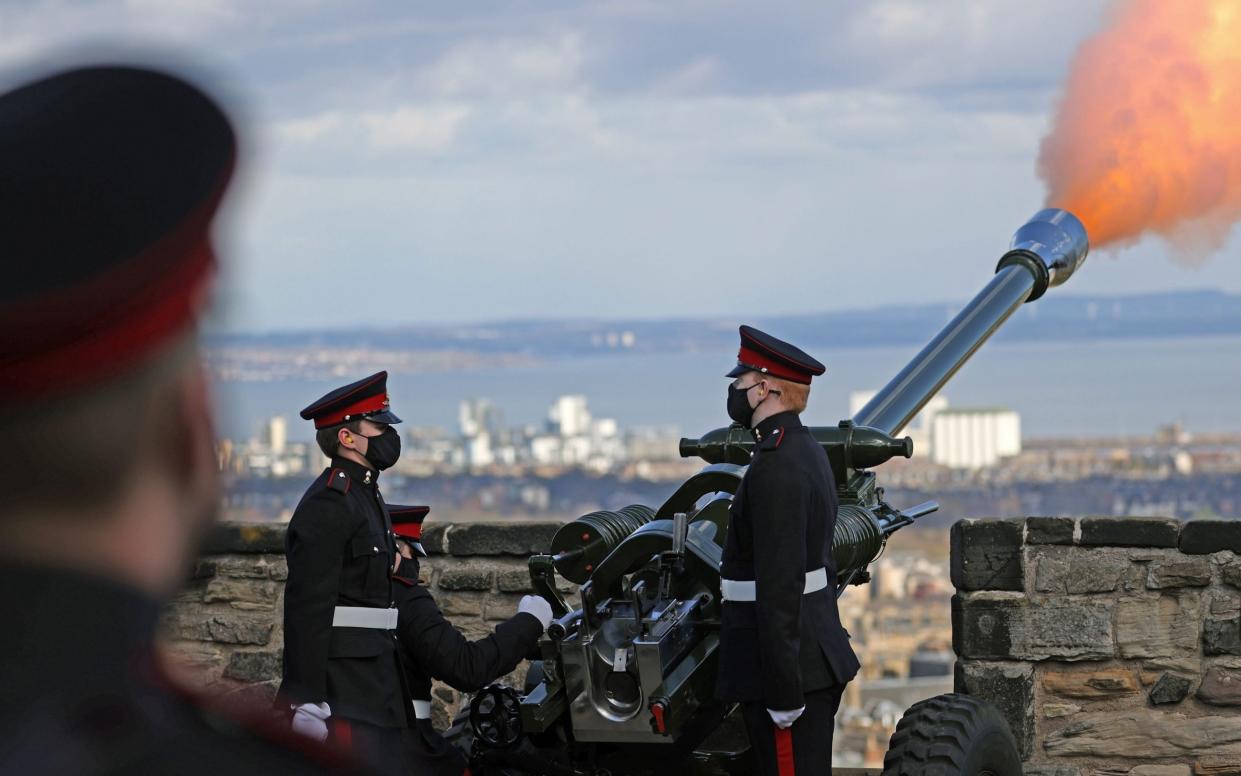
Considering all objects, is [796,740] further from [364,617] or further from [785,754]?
[364,617]

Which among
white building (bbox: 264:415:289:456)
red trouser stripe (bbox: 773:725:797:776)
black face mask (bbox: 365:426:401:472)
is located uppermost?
black face mask (bbox: 365:426:401:472)

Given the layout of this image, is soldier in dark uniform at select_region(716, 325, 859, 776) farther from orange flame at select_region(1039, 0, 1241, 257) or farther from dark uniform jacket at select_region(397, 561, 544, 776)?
orange flame at select_region(1039, 0, 1241, 257)

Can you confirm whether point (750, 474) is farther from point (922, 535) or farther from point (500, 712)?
point (922, 535)

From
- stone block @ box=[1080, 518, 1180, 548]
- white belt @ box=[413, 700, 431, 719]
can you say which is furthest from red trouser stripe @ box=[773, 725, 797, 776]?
stone block @ box=[1080, 518, 1180, 548]

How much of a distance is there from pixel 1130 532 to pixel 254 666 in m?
3.60

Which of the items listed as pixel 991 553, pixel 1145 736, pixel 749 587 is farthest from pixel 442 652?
pixel 1145 736

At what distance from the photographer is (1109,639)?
7090 mm

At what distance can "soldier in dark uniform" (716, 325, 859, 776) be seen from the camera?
500 cm

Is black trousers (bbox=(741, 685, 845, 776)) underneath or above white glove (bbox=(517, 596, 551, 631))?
underneath

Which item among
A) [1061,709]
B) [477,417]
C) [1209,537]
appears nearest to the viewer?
[1209,537]

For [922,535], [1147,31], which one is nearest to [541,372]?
[922,535]

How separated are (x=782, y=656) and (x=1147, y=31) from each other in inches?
222

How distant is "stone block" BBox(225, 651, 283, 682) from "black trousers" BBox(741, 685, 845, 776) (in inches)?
126

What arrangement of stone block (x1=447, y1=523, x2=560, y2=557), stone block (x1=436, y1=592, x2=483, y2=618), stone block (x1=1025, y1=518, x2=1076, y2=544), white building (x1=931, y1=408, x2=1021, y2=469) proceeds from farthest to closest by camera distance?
white building (x1=931, y1=408, x2=1021, y2=469) → stone block (x1=436, y1=592, x2=483, y2=618) → stone block (x1=447, y1=523, x2=560, y2=557) → stone block (x1=1025, y1=518, x2=1076, y2=544)
